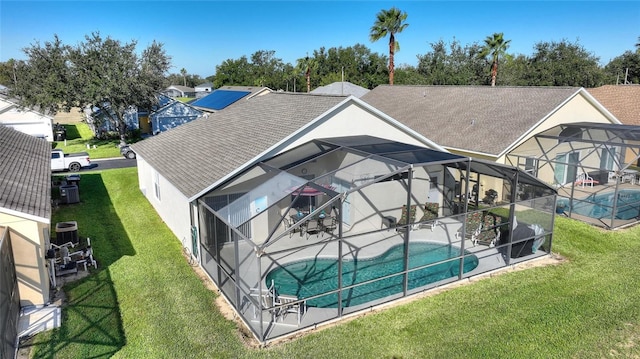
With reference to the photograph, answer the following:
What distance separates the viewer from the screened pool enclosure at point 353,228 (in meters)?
10.7

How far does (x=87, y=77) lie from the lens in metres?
34.7

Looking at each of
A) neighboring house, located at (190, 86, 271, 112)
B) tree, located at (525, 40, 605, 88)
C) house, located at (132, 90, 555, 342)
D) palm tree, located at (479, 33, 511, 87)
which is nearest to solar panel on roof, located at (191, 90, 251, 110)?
neighboring house, located at (190, 86, 271, 112)

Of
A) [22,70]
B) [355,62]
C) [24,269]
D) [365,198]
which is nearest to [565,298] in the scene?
[365,198]

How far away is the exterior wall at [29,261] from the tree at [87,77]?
88.4ft

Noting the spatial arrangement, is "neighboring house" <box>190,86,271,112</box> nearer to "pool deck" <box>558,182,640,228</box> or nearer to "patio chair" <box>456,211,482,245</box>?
"pool deck" <box>558,182,640,228</box>

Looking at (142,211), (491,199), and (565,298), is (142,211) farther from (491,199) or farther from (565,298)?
(565,298)

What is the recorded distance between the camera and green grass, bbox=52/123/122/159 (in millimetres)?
34531

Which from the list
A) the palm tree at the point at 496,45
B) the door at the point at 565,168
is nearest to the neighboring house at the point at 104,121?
the palm tree at the point at 496,45

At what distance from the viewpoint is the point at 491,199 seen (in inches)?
A: 607

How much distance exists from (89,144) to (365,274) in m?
33.7

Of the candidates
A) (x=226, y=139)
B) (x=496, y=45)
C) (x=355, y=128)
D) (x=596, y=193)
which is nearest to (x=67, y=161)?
(x=226, y=139)

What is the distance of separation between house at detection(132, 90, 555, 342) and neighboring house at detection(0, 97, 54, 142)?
27.9m

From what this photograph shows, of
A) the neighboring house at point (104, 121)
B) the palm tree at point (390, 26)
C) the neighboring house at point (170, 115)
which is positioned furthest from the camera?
the neighboring house at point (170, 115)

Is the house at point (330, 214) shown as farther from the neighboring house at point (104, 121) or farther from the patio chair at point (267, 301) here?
the neighboring house at point (104, 121)
